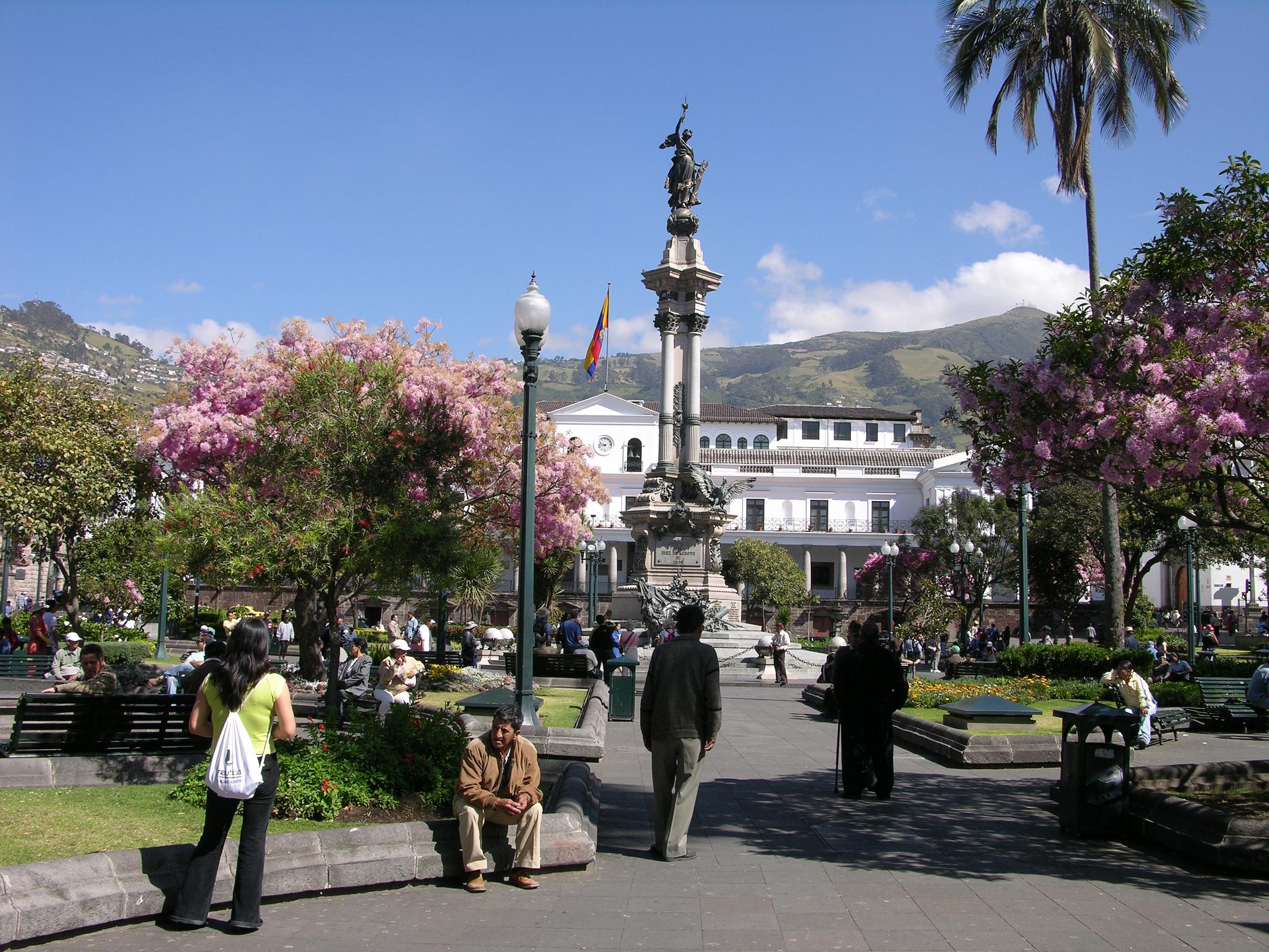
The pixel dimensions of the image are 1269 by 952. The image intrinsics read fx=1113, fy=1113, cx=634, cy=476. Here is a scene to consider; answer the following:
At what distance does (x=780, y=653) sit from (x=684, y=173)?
16.8 metres

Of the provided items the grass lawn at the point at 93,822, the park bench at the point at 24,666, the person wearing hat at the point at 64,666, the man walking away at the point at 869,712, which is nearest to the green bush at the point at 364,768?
the grass lawn at the point at 93,822

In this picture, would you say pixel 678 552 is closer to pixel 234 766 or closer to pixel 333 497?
pixel 333 497

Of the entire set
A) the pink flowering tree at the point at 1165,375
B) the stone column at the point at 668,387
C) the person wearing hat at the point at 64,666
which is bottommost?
the person wearing hat at the point at 64,666

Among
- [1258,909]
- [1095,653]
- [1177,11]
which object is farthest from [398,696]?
[1177,11]

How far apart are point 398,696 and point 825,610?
1877 inches

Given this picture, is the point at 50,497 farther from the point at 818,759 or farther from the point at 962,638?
the point at 962,638

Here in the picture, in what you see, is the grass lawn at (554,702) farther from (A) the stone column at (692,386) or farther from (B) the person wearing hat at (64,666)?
(A) the stone column at (692,386)

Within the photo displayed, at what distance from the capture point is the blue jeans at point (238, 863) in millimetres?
5566

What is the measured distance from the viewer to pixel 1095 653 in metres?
21.2

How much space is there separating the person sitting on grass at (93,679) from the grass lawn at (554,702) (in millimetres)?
3359

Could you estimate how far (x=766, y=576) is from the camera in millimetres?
57062

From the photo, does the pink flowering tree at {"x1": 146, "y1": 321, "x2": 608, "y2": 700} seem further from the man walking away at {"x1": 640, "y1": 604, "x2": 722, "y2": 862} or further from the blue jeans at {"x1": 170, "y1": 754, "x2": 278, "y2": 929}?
the blue jeans at {"x1": 170, "y1": 754, "x2": 278, "y2": 929}

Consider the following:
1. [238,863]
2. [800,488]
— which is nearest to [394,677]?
[238,863]

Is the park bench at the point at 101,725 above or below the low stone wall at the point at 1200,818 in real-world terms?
above
